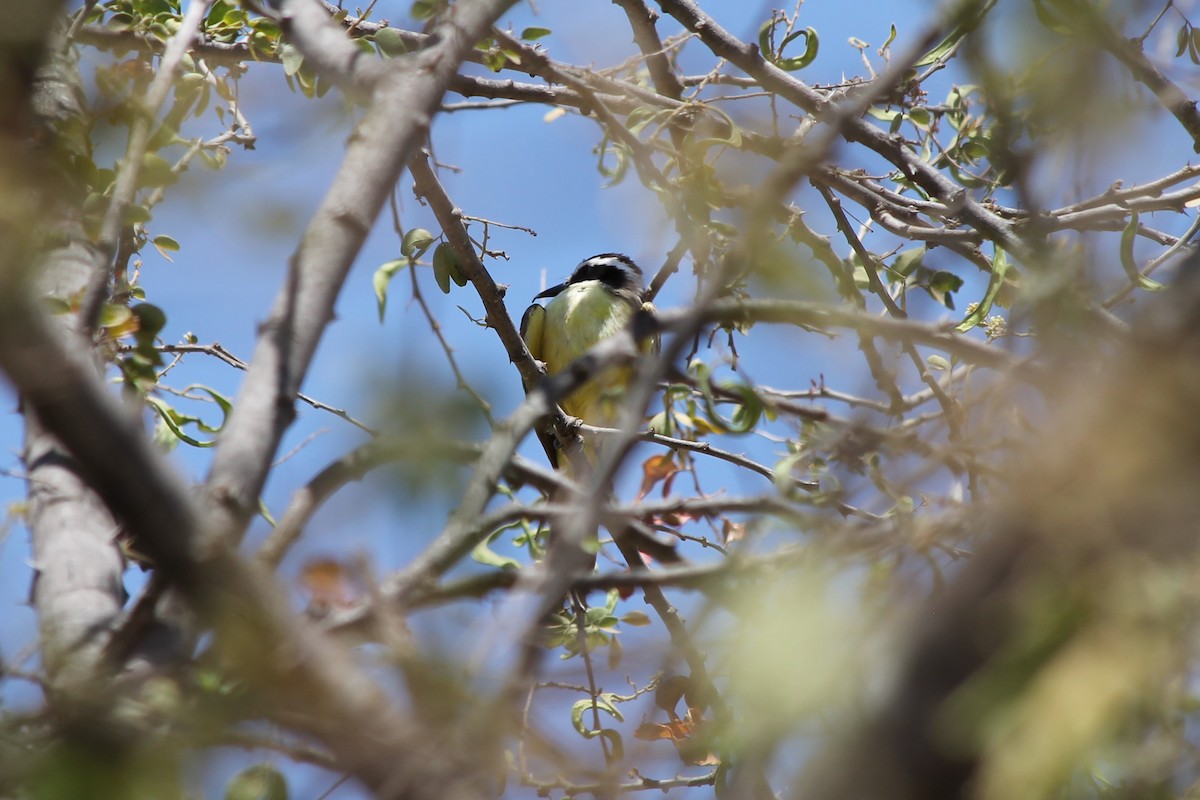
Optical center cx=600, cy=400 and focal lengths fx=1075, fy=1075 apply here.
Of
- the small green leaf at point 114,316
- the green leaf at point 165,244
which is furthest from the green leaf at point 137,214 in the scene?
the green leaf at point 165,244

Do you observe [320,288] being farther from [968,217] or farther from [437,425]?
[968,217]

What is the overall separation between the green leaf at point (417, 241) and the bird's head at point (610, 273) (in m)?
3.77

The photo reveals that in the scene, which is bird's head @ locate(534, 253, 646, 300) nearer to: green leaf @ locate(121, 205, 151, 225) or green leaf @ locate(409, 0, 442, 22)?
green leaf @ locate(409, 0, 442, 22)

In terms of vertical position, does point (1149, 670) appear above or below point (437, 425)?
below

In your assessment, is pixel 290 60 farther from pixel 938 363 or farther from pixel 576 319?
pixel 576 319

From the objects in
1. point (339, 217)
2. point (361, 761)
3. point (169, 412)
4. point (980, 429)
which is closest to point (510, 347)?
point (169, 412)

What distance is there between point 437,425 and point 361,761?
54 centimetres

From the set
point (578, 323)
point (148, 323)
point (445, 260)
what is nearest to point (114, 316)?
point (148, 323)

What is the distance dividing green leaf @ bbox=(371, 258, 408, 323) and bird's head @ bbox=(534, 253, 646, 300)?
4.08 metres

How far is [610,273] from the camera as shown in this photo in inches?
265

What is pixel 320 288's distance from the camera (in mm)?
1468

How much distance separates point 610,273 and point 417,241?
13.6 feet

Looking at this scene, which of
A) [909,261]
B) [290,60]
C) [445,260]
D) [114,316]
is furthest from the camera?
[909,261]

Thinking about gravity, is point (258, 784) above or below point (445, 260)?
below
